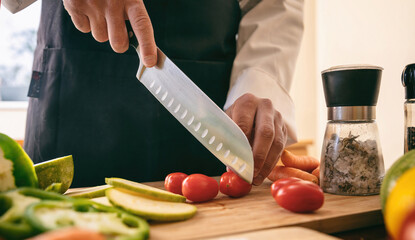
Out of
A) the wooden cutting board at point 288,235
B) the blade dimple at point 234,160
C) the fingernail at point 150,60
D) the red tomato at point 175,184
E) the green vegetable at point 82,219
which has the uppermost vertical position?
the fingernail at point 150,60

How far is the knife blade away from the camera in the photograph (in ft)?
3.10

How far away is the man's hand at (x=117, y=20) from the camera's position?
98cm

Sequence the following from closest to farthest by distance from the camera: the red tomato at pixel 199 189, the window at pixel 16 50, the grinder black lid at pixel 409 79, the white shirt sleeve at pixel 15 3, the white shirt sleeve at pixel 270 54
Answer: the red tomato at pixel 199 189 → the grinder black lid at pixel 409 79 → the white shirt sleeve at pixel 15 3 → the white shirt sleeve at pixel 270 54 → the window at pixel 16 50

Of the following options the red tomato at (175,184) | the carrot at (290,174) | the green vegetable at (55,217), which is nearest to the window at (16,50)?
the red tomato at (175,184)

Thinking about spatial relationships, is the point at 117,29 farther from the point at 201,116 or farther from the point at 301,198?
the point at 301,198

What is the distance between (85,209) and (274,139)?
0.64 meters

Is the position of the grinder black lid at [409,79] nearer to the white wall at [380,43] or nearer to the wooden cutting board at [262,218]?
the wooden cutting board at [262,218]

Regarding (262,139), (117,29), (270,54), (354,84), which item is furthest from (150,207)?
(270,54)

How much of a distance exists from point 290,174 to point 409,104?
0.43 m

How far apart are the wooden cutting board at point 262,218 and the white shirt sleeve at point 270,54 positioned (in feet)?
1.85

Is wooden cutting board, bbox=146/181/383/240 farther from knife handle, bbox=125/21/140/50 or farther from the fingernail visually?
knife handle, bbox=125/21/140/50

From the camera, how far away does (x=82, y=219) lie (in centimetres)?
60

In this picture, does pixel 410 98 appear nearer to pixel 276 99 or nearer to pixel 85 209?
pixel 276 99

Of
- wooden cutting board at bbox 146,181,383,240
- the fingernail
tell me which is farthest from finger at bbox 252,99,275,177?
the fingernail
